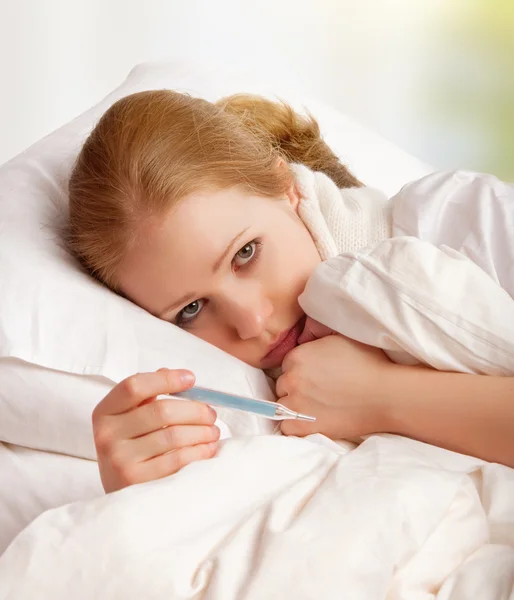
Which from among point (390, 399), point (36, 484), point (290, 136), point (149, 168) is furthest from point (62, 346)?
point (290, 136)

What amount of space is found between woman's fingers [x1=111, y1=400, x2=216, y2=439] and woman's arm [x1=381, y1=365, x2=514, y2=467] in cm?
24

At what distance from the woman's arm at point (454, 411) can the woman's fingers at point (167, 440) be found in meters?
0.25

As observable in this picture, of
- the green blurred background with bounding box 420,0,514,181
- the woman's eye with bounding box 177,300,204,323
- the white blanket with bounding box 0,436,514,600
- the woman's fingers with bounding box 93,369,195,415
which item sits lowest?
the green blurred background with bounding box 420,0,514,181

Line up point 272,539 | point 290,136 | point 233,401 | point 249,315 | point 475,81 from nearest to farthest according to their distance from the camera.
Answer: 1. point 272,539
2. point 233,401
3. point 249,315
4. point 290,136
5. point 475,81

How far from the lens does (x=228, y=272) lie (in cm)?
110

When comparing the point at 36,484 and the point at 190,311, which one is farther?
the point at 190,311

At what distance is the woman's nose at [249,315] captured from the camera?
1088 mm

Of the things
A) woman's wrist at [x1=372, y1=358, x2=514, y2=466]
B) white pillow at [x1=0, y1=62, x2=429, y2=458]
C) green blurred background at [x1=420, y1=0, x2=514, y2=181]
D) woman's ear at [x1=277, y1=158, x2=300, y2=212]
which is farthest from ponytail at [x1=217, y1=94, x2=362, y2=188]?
green blurred background at [x1=420, y1=0, x2=514, y2=181]

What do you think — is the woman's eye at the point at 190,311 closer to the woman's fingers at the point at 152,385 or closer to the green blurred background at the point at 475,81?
the woman's fingers at the point at 152,385

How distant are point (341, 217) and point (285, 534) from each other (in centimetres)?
61

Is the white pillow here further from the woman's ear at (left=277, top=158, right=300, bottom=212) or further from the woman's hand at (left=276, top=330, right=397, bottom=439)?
the woman's ear at (left=277, top=158, right=300, bottom=212)

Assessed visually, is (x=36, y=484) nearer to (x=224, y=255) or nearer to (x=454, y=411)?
(x=224, y=255)

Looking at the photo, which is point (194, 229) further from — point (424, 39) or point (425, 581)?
point (424, 39)

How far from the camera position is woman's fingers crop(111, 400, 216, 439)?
805 millimetres
